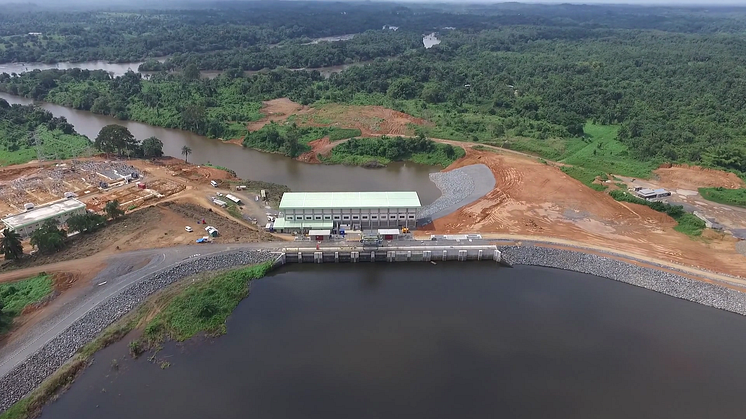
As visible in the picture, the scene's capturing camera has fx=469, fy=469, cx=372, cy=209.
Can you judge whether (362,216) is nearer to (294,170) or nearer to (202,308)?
(202,308)

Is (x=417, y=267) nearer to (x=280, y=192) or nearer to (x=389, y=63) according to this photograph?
(x=280, y=192)

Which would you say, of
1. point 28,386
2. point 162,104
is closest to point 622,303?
point 28,386

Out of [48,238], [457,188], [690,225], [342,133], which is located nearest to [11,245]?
[48,238]

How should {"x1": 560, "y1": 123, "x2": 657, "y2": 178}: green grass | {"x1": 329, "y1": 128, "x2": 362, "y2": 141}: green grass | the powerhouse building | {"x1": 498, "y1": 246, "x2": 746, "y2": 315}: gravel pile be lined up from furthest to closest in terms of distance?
{"x1": 329, "y1": 128, "x2": 362, "y2": 141}: green grass, {"x1": 560, "y1": 123, "x2": 657, "y2": 178}: green grass, the powerhouse building, {"x1": 498, "y1": 246, "x2": 746, "y2": 315}: gravel pile

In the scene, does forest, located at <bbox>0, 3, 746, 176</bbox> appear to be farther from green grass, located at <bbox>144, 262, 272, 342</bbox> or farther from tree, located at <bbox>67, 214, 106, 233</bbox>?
green grass, located at <bbox>144, 262, 272, 342</bbox>

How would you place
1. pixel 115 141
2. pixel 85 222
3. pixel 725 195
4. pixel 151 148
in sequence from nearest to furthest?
1. pixel 85 222
2. pixel 725 195
3. pixel 115 141
4. pixel 151 148

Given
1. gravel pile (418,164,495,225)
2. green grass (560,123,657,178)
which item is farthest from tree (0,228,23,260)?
green grass (560,123,657,178)

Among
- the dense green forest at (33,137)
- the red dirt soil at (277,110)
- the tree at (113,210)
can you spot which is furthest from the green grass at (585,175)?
the dense green forest at (33,137)
